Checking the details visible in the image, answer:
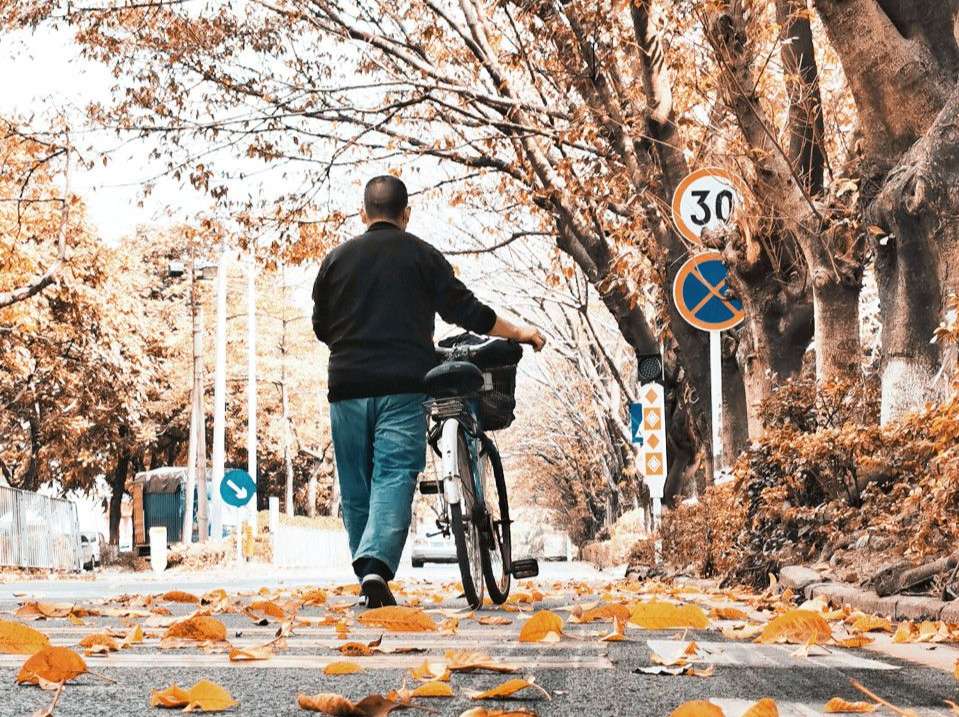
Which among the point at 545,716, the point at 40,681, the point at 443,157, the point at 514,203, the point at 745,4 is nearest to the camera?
the point at 545,716

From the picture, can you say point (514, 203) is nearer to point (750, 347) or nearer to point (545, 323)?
point (750, 347)

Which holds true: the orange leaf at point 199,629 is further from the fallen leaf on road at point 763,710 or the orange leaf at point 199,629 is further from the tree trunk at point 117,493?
the tree trunk at point 117,493

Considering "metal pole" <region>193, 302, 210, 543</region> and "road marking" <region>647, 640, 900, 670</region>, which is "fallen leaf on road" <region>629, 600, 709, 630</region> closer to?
"road marking" <region>647, 640, 900, 670</region>

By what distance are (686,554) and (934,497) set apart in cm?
824

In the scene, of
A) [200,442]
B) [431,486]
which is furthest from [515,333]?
[200,442]

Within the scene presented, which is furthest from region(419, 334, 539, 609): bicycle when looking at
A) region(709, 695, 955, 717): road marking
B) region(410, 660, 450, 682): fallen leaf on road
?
region(709, 695, 955, 717): road marking

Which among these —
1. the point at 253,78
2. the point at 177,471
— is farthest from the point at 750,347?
the point at 177,471

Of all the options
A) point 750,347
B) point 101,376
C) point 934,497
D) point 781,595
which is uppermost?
point 101,376

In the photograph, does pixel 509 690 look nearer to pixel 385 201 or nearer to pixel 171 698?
pixel 171 698

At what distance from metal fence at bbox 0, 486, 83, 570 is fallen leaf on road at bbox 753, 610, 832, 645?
77.4 ft

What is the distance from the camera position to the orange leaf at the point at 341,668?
384cm

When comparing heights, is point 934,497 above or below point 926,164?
below

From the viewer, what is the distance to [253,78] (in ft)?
57.0

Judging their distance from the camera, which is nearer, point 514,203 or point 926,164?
point 926,164
